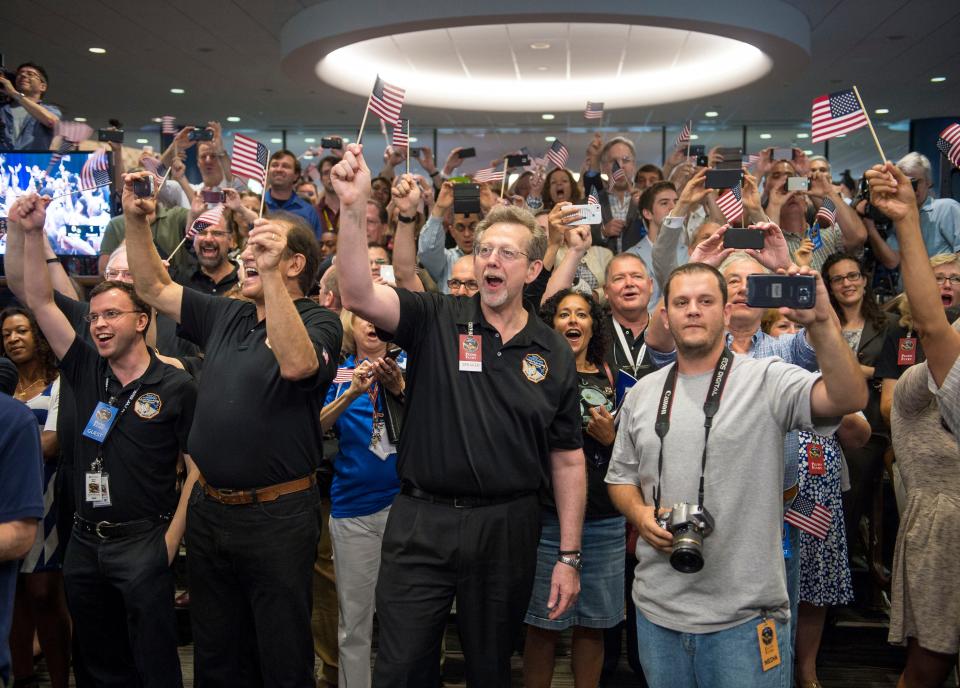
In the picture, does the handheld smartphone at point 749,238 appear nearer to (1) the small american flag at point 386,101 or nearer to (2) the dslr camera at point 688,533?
(2) the dslr camera at point 688,533

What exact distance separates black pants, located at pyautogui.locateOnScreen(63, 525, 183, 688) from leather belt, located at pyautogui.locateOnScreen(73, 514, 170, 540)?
1 cm

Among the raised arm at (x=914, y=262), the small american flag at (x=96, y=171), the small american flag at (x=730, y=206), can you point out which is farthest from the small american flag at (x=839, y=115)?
the small american flag at (x=96, y=171)

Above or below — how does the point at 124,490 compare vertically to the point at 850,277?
below

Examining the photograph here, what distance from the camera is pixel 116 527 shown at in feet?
9.82

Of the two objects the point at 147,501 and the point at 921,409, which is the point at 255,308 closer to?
the point at 147,501

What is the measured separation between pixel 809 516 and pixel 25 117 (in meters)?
5.89

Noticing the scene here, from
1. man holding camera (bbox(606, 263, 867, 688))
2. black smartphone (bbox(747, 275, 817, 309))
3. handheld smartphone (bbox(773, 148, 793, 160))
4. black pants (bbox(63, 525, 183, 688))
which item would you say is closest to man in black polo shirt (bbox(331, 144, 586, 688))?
man holding camera (bbox(606, 263, 867, 688))

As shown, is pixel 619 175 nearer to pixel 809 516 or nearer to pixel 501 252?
pixel 809 516

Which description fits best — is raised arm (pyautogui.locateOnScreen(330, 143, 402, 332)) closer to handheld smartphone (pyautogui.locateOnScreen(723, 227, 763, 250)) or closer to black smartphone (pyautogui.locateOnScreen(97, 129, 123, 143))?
handheld smartphone (pyautogui.locateOnScreen(723, 227, 763, 250))

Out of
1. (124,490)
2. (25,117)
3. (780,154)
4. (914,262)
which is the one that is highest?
(25,117)

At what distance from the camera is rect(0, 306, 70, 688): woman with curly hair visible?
3547 mm

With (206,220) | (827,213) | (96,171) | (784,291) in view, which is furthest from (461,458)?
(96,171)

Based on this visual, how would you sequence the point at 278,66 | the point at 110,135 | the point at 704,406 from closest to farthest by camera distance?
the point at 704,406
the point at 110,135
the point at 278,66

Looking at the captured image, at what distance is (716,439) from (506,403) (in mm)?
587
